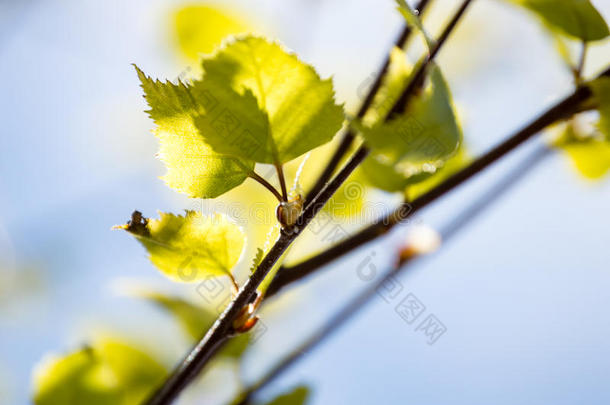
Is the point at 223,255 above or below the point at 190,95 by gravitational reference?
below

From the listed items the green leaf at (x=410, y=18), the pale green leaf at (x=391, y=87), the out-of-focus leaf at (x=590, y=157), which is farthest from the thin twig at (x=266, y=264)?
the out-of-focus leaf at (x=590, y=157)

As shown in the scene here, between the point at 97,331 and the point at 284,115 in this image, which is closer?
the point at 284,115

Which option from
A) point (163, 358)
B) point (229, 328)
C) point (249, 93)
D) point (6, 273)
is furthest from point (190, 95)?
point (6, 273)

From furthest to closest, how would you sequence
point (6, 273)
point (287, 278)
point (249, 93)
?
point (6, 273) → point (287, 278) → point (249, 93)

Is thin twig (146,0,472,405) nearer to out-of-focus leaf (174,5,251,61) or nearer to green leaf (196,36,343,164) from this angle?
green leaf (196,36,343,164)

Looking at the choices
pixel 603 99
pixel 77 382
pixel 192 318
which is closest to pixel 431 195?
pixel 603 99

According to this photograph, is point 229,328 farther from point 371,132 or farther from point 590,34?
point 590,34

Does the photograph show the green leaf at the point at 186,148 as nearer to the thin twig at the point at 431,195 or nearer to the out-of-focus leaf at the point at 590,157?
the thin twig at the point at 431,195

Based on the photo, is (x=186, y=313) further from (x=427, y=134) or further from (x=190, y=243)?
(x=427, y=134)
